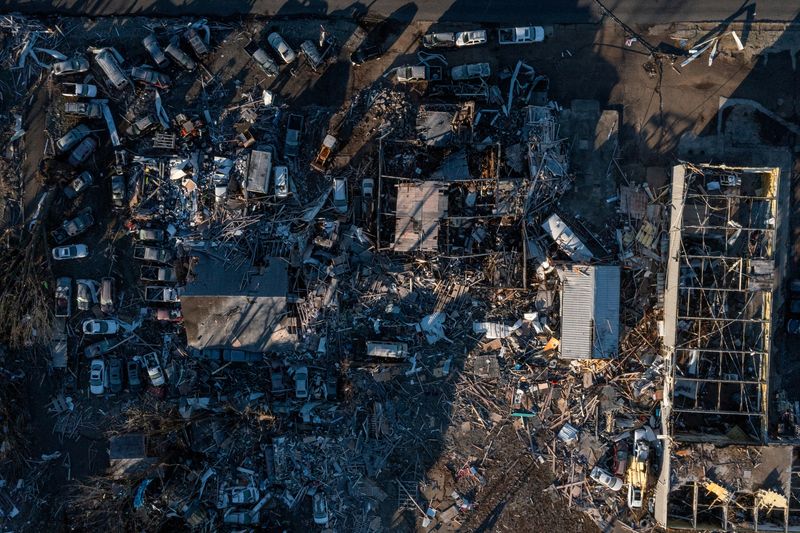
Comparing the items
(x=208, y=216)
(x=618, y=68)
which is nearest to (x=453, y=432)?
(x=208, y=216)

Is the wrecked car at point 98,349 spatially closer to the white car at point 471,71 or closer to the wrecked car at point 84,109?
the wrecked car at point 84,109

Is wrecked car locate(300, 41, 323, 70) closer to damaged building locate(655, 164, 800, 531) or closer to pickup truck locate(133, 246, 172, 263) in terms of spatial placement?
pickup truck locate(133, 246, 172, 263)

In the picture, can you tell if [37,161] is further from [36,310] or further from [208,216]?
[208,216]

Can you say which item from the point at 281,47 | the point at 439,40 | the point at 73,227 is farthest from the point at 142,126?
the point at 439,40

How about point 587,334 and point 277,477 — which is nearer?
point 587,334

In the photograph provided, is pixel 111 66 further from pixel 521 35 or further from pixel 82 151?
pixel 521 35
